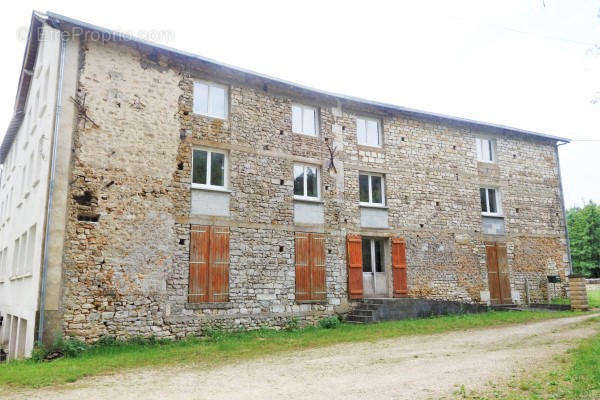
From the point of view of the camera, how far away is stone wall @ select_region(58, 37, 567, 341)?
10.8 m

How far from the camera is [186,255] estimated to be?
11.7 m

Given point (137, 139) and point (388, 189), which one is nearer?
point (137, 139)

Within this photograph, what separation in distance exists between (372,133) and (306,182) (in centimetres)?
331

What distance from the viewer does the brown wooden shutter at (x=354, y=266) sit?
1409 cm

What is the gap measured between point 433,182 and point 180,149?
8811 mm

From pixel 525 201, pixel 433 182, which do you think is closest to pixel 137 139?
pixel 433 182

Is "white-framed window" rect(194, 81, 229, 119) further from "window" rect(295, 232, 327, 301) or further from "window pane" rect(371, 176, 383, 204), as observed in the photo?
"window pane" rect(371, 176, 383, 204)

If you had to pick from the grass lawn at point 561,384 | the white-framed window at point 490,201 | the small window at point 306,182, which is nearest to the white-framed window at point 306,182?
the small window at point 306,182

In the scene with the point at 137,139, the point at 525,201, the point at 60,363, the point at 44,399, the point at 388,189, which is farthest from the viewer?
the point at 525,201

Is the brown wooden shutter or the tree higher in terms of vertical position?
the tree

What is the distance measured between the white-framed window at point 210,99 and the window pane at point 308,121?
2.60 metres

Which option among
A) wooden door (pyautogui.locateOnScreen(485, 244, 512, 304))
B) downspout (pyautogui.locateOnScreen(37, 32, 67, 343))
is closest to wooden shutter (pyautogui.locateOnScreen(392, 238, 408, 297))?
wooden door (pyautogui.locateOnScreen(485, 244, 512, 304))

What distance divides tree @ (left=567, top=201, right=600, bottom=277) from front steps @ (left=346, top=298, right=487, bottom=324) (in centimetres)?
3286

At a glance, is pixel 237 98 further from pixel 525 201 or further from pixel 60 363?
pixel 525 201
